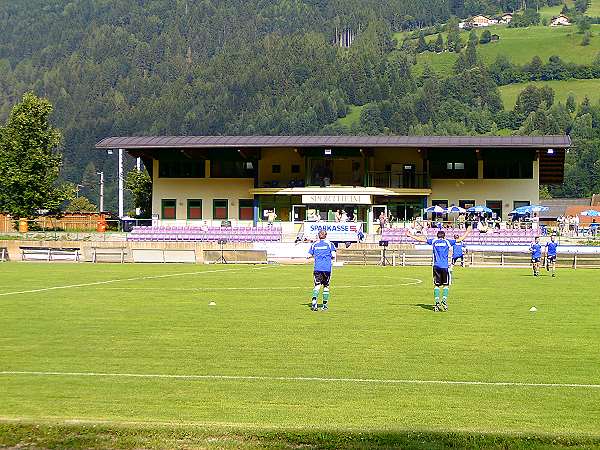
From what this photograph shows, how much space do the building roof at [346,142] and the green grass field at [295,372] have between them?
5631 cm

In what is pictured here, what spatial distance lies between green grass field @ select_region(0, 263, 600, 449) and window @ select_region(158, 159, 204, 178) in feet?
202

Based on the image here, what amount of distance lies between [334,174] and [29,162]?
2561 cm

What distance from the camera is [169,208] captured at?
92375mm

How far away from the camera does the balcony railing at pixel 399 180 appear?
292 feet

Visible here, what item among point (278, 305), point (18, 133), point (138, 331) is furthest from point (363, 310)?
point (18, 133)

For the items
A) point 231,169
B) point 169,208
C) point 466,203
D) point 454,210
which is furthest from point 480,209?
point 169,208

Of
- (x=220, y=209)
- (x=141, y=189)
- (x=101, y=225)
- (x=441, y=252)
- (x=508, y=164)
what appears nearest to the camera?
(x=441, y=252)

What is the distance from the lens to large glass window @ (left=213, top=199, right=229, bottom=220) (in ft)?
301

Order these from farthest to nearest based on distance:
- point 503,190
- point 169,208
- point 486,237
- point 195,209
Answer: point 169,208, point 195,209, point 503,190, point 486,237

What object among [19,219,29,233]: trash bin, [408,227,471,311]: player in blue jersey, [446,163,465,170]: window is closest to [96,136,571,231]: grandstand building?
[446,163,465,170]: window

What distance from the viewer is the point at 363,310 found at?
1029 inches

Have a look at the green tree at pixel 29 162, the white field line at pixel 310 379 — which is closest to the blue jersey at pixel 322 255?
the white field line at pixel 310 379

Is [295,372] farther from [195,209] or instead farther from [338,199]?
[195,209]

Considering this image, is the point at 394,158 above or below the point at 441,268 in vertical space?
above
